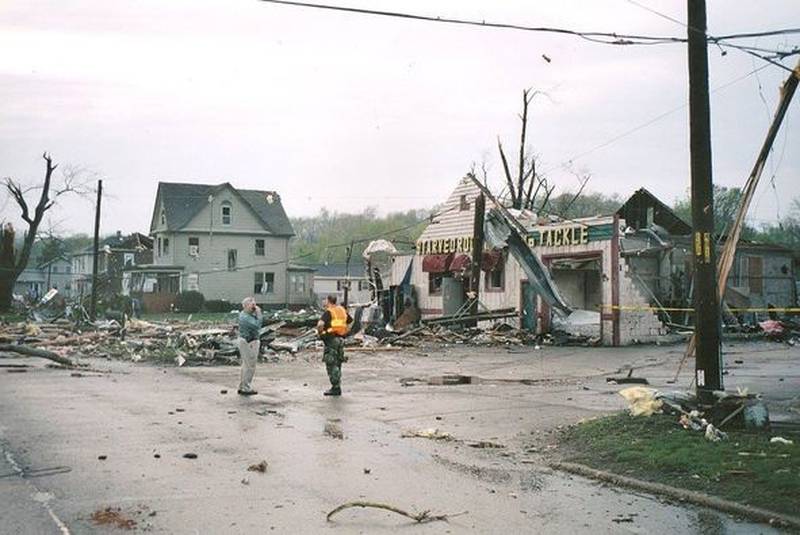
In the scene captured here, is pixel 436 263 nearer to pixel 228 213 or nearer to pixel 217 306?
pixel 217 306

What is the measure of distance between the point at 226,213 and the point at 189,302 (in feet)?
32.3

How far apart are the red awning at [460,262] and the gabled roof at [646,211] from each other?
17353mm

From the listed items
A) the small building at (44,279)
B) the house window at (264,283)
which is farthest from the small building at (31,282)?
the house window at (264,283)

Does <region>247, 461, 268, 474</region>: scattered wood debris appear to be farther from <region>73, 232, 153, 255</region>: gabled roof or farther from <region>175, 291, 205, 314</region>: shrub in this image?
<region>73, 232, 153, 255</region>: gabled roof

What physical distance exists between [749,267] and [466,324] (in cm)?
1342

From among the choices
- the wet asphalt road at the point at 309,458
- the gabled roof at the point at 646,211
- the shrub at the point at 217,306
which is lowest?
the wet asphalt road at the point at 309,458

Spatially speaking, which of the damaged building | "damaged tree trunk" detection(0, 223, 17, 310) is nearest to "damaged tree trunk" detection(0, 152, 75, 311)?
"damaged tree trunk" detection(0, 223, 17, 310)

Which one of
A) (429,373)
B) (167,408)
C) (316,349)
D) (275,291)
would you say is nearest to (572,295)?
(316,349)

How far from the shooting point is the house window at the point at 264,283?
2736 inches

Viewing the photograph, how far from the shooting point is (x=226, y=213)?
226 feet

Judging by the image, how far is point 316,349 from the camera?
28.6 m

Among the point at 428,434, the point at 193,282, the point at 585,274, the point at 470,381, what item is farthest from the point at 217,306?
the point at 428,434

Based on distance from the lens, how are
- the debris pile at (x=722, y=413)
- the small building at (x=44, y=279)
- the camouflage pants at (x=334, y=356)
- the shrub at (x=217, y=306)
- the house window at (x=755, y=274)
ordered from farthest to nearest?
the small building at (x=44, y=279)
the shrub at (x=217, y=306)
the house window at (x=755, y=274)
the camouflage pants at (x=334, y=356)
the debris pile at (x=722, y=413)

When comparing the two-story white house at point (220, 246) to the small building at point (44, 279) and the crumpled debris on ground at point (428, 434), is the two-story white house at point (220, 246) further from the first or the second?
the crumpled debris on ground at point (428, 434)
